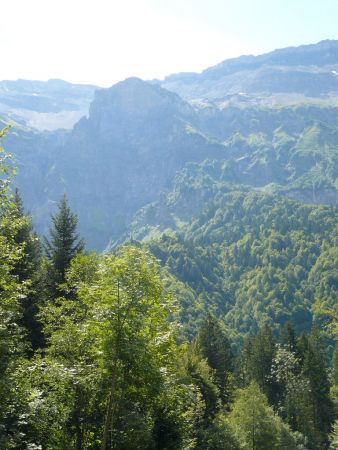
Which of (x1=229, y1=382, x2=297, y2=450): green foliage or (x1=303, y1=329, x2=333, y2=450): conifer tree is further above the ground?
(x1=303, y1=329, x2=333, y2=450): conifer tree

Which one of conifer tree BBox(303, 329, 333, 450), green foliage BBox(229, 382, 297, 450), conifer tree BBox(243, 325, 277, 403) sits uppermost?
conifer tree BBox(243, 325, 277, 403)

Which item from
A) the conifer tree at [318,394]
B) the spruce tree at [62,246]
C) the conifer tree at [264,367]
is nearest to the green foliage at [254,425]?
the spruce tree at [62,246]

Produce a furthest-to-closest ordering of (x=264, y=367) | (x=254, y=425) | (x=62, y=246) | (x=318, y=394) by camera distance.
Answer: (x=264, y=367), (x=318, y=394), (x=254, y=425), (x=62, y=246)

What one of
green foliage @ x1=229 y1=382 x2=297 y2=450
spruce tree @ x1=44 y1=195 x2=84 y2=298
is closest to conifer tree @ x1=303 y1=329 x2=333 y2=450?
green foliage @ x1=229 y1=382 x2=297 y2=450

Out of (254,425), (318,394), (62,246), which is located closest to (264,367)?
(318,394)

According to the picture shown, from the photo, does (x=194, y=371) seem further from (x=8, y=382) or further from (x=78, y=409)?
(x=8, y=382)

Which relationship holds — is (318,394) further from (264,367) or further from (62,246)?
(62,246)

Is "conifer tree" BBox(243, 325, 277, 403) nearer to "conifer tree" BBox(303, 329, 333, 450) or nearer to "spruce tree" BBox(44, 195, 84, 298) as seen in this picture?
"conifer tree" BBox(303, 329, 333, 450)

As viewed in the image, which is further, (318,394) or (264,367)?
(264,367)

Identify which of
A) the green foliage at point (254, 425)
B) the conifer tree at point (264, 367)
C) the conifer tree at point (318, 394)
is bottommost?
the green foliage at point (254, 425)

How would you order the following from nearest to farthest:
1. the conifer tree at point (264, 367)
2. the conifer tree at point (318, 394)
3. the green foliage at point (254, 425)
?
the green foliage at point (254, 425), the conifer tree at point (318, 394), the conifer tree at point (264, 367)

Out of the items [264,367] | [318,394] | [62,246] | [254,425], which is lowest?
[254,425]

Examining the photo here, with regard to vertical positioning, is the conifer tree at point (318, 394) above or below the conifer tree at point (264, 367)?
below

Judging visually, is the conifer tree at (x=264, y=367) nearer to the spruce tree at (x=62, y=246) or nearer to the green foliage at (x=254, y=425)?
the green foliage at (x=254, y=425)
